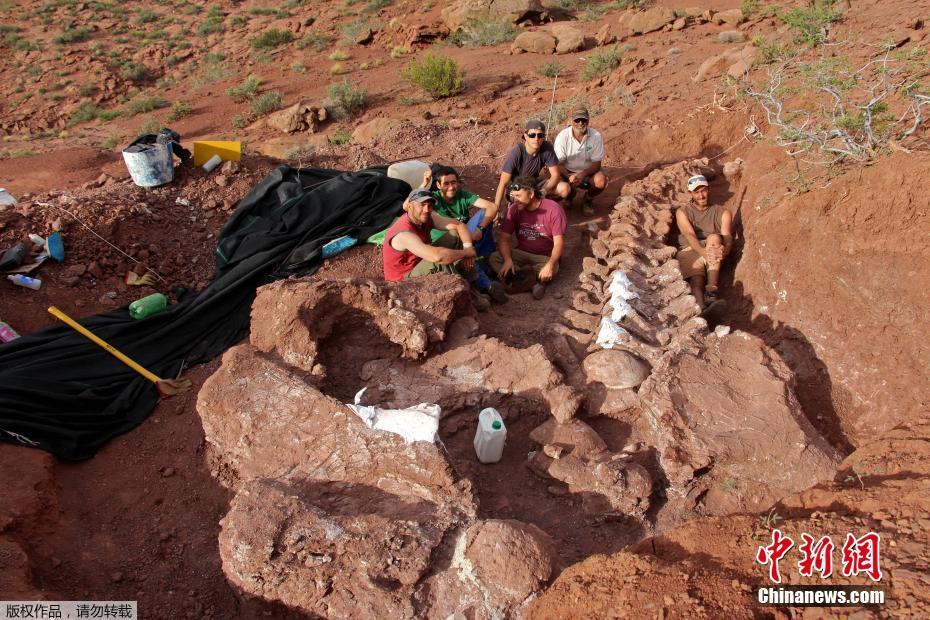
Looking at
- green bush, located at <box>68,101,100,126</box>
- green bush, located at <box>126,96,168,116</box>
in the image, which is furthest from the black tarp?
green bush, located at <box>68,101,100,126</box>

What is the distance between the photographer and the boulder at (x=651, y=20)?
12805 mm

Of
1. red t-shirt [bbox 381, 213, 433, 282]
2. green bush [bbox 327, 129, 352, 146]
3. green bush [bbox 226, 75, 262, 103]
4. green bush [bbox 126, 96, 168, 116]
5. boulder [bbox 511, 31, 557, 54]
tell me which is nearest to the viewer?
red t-shirt [bbox 381, 213, 433, 282]

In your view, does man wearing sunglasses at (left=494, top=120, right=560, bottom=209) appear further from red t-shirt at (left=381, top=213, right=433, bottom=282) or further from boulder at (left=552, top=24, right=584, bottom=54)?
boulder at (left=552, top=24, right=584, bottom=54)

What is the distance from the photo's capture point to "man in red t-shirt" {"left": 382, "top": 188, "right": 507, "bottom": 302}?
4199 mm

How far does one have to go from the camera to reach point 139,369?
454 centimetres

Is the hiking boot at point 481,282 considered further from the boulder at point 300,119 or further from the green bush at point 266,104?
the green bush at point 266,104

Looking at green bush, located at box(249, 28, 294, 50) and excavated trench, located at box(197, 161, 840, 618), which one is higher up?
excavated trench, located at box(197, 161, 840, 618)

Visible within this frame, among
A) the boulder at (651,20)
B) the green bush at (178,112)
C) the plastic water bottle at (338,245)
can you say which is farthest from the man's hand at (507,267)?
the green bush at (178,112)

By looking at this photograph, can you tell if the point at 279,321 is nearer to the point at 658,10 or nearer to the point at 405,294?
the point at 405,294

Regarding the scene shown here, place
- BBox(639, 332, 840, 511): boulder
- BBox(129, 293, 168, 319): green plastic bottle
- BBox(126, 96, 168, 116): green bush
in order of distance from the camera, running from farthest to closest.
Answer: BBox(126, 96, 168, 116): green bush, BBox(129, 293, 168, 319): green plastic bottle, BBox(639, 332, 840, 511): boulder

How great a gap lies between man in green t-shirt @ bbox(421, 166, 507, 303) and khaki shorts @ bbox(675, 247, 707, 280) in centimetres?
167

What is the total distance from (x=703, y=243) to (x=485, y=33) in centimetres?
1258

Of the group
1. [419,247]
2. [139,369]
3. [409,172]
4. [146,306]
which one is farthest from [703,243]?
[146,306]

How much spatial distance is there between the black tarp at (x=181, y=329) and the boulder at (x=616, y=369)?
11.1 ft
